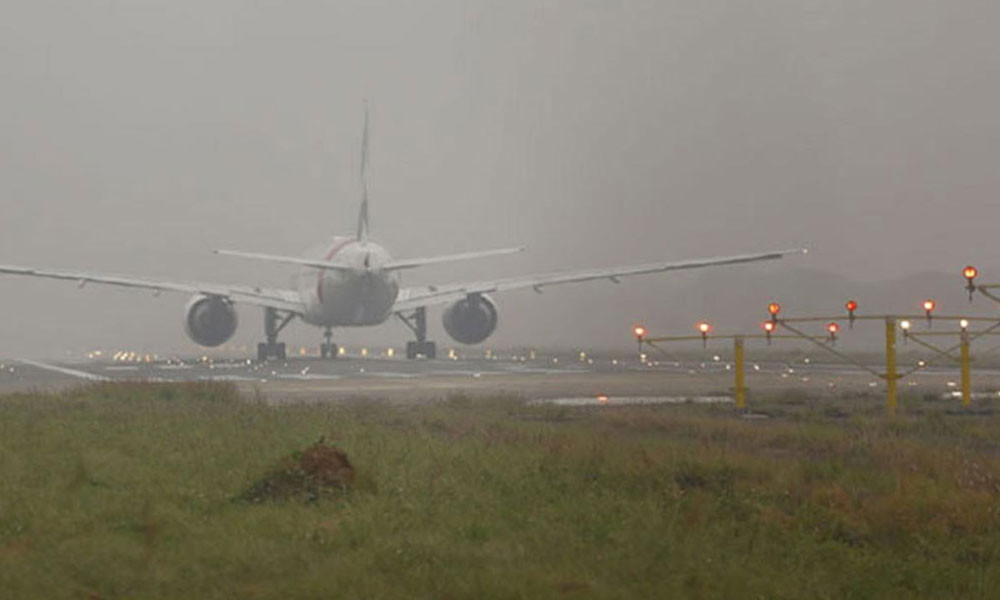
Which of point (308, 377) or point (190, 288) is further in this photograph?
point (190, 288)

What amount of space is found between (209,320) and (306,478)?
51115 mm

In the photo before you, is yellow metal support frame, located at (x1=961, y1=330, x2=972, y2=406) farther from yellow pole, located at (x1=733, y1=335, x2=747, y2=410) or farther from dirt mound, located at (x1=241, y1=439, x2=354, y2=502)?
dirt mound, located at (x1=241, y1=439, x2=354, y2=502)

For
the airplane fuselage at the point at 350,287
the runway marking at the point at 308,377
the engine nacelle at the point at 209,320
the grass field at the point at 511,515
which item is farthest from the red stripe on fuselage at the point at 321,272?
the grass field at the point at 511,515

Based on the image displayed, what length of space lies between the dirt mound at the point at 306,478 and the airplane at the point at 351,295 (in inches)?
1740

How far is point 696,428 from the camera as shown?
2364 centimetres

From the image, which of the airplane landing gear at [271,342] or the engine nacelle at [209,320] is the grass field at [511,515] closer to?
the engine nacelle at [209,320]

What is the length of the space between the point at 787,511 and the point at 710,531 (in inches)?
61.7

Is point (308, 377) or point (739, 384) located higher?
point (308, 377)

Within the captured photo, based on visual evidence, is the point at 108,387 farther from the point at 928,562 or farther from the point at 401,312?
the point at 401,312

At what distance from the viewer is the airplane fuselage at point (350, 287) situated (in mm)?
65562

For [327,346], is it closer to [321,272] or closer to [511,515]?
[321,272]

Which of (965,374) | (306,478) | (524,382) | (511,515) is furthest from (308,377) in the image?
(511,515)

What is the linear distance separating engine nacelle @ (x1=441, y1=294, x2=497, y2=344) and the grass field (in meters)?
46.4

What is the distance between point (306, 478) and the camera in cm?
1516
